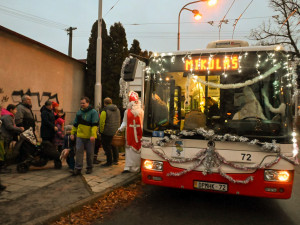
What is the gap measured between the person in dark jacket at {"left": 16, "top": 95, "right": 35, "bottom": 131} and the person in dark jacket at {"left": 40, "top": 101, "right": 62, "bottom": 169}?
1.49ft

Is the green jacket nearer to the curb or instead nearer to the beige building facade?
the curb

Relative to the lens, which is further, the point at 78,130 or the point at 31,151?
the point at 31,151

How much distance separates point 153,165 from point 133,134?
2.31 meters

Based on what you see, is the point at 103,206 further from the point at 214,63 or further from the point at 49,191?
the point at 214,63

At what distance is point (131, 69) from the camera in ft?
16.6

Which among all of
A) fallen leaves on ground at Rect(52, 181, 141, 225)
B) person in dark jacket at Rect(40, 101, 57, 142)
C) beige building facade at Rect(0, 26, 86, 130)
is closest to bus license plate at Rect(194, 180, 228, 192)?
fallen leaves on ground at Rect(52, 181, 141, 225)

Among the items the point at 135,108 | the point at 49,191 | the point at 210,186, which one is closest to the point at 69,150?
the point at 49,191

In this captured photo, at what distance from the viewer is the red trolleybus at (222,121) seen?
4.06m

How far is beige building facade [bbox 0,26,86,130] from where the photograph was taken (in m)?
8.28

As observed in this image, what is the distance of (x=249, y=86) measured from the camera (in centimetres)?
434

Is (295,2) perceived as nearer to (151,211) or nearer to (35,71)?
(35,71)

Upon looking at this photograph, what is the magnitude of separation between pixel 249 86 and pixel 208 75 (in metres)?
0.69

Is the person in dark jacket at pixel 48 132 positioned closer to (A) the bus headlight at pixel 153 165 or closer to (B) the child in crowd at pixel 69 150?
(B) the child in crowd at pixel 69 150

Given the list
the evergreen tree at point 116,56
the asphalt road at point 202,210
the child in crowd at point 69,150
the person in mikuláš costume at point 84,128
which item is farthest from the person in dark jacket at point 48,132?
the evergreen tree at point 116,56
